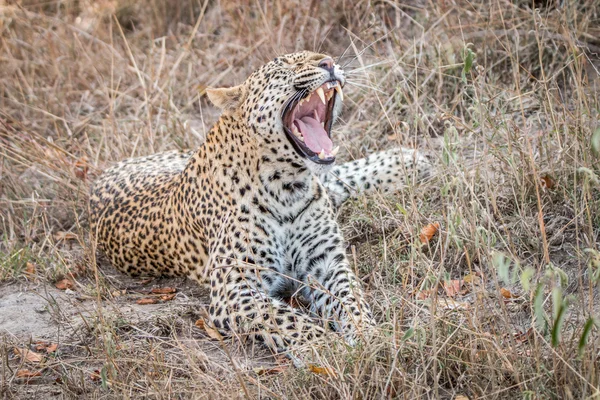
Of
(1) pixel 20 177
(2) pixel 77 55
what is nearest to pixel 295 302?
(1) pixel 20 177

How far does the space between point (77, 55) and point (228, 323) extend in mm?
5224

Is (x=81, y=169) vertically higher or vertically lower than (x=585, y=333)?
lower

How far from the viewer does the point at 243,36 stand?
360 inches

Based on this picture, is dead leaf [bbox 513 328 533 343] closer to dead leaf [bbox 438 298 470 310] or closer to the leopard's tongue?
dead leaf [bbox 438 298 470 310]

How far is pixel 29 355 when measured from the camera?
16.6 feet

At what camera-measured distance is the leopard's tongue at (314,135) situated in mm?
5375

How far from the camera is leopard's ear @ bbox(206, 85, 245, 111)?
5.52 m

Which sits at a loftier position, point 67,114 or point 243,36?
point 243,36

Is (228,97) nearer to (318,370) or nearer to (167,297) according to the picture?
(167,297)

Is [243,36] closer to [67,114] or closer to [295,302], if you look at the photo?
[67,114]

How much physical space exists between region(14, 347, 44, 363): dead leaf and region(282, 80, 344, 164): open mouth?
74.4 inches

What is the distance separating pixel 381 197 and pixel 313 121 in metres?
0.63

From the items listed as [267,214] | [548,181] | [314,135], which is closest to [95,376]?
[267,214]

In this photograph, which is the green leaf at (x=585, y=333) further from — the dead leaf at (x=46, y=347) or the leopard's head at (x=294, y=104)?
the dead leaf at (x=46, y=347)
